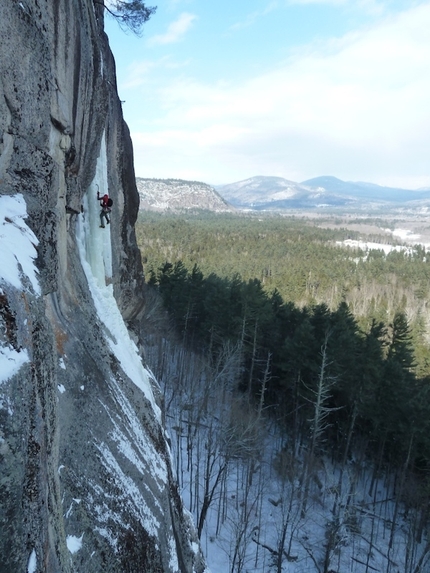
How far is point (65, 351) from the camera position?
632 centimetres

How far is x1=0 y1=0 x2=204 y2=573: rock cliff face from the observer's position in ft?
11.1

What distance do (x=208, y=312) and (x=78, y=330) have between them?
2416 centimetres

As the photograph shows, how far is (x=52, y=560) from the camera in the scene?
11.5ft

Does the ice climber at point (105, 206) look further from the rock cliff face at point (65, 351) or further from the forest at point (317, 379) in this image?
the forest at point (317, 379)

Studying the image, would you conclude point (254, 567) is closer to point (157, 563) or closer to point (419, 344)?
point (157, 563)

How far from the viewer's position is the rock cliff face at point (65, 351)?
3395 millimetres

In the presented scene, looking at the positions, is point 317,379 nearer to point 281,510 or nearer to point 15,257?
point 281,510

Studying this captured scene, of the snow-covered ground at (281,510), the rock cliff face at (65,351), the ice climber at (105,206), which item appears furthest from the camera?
the snow-covered ground at (281,510)

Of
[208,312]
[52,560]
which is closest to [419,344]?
[208,312]

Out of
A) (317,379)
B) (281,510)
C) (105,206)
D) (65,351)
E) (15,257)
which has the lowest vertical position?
(281,510)

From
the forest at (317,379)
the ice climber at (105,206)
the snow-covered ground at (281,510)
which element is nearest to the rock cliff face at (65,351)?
the ice climber at (105,206)

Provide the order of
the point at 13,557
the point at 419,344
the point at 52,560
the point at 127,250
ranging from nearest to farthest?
the point at 13,557
the point at 52,560
the point at 127,250
the point at 419,344

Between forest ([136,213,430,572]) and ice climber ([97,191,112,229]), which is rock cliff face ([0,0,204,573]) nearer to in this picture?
ice climber ([97,191,112,229])

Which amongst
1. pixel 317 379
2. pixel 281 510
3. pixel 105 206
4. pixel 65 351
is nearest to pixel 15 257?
pixel 65 351
